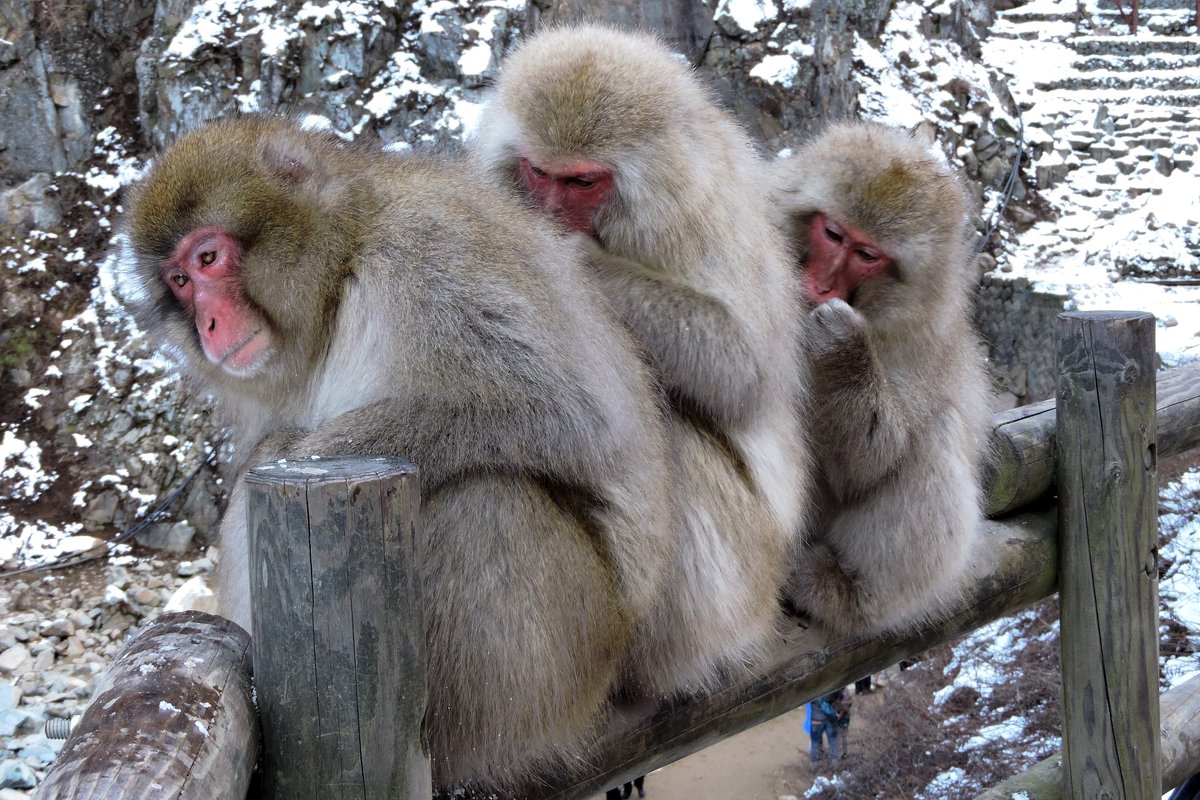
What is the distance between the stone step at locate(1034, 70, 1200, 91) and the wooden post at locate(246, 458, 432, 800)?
15633 mm

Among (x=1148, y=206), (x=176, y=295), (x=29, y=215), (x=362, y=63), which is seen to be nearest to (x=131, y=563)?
(x=29, y=215)

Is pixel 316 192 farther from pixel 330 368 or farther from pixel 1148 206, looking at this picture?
pixel 1148 206

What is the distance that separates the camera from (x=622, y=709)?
6.66 ft

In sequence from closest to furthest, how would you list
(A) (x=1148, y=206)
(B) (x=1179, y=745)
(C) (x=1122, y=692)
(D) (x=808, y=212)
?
(D) (x=808, y=212)
(C) (x=1122, y=692)
(B) (x=1179, y=745)
(A) (x=1148, y=206)

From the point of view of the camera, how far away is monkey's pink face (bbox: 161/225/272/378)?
194 cm

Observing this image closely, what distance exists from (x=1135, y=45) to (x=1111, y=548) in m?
15.0

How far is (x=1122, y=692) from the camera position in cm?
291

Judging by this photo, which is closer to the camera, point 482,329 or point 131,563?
point 482,329

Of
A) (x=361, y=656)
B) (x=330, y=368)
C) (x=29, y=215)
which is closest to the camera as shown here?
(x=361, y=656)

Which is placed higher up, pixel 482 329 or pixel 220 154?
pixel 220 154

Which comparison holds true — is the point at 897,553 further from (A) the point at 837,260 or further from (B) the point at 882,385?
(A) the point at 837,260

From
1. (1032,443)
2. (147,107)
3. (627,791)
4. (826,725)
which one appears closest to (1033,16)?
(147,107)

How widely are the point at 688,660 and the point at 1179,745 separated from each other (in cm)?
190

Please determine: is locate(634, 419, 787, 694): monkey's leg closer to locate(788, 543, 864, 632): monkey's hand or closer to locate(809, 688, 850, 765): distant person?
locate(788, 543, 864, 632): monkey's hand
